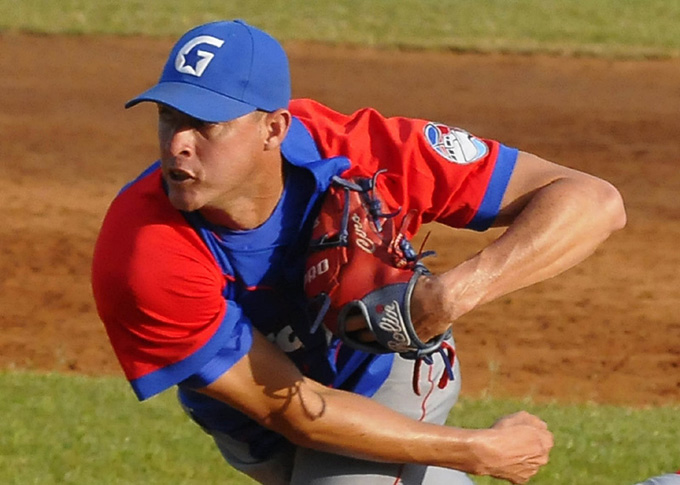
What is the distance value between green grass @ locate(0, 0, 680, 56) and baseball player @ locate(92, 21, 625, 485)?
31.4 feet

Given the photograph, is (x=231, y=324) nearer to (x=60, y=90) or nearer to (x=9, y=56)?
(x=60, y=90)

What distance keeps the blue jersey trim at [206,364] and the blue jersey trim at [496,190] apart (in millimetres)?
815

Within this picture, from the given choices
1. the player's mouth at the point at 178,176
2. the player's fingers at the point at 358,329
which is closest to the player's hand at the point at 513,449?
the player's fingers at the point at 358,329

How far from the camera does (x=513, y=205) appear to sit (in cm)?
390

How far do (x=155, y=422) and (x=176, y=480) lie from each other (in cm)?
66

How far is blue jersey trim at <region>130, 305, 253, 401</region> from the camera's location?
140 inches

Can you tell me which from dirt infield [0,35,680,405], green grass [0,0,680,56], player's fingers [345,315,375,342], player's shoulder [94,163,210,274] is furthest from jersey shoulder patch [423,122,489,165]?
green grass [0,0,680,56]

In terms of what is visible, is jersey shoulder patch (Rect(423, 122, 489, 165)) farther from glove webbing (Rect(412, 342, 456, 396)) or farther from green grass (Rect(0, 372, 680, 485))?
green grass (Rect(0, 372, 680, 485))

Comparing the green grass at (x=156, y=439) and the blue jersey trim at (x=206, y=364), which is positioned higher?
the blue jersey trim at (x=206, y=364)

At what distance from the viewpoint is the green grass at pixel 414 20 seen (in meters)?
13.4

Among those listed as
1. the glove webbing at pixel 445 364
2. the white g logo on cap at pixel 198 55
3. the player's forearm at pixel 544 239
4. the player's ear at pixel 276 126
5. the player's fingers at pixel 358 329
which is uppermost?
the white g logo on cap at pixel 198 55

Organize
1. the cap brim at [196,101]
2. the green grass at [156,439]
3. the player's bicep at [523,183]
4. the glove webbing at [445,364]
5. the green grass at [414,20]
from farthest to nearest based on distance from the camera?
the green grass at [414,20] < the green grass at [156,439] < the player's bicep at [523,183] < the glove webbing at [445,364] < the cap brim at [196,101]

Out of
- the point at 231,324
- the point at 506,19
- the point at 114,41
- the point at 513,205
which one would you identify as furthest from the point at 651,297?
the point at 114,41

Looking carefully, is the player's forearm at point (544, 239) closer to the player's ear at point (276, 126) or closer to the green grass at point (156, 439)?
the player's ear at point (276, 126)
